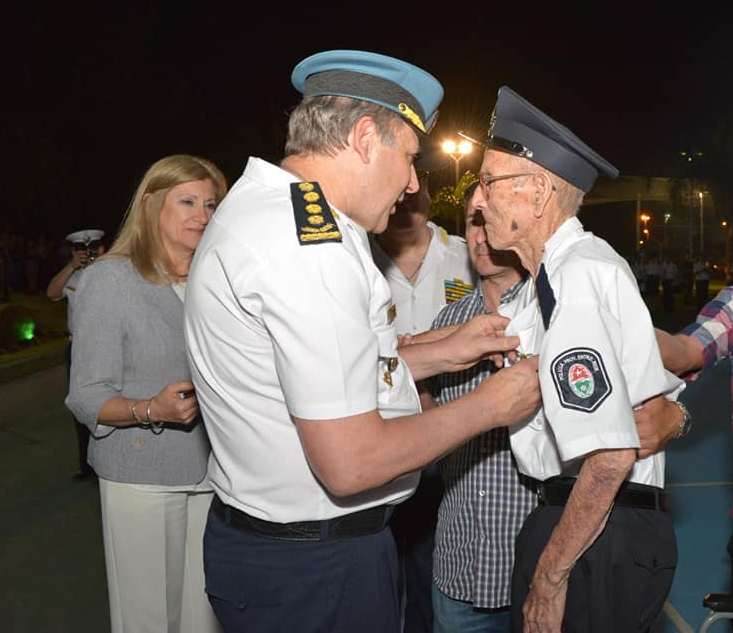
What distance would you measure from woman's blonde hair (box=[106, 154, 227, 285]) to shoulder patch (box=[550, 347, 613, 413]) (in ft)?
5.73

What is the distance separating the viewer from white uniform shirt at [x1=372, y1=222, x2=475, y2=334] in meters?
4.13

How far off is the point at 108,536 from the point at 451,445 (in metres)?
1.68

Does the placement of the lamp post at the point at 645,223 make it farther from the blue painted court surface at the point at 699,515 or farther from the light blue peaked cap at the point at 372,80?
the light blue peaked cap at the point at 372,80

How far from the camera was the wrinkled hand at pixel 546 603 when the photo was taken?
205cm

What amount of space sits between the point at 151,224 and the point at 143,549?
3.81 ft

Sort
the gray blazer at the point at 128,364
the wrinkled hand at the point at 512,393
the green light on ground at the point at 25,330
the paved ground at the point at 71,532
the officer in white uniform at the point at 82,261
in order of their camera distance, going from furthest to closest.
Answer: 1. the green light on ground at the point at 25,330
2. the officer in white uniform at the point at 82,261
3. the paved ground at the point at 71,532
4. the gray blazer at the point at 128,364
5. the wrinkled hand at the point at 512,393

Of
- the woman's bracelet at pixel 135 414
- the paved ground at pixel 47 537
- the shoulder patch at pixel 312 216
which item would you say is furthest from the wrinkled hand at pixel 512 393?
the paved ground at pixel 47 537

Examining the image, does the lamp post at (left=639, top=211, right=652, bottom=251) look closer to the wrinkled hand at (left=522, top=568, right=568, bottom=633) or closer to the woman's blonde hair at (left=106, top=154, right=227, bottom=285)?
the woman's blonde hair at (left=106, top=154, right=227, bottom=285)

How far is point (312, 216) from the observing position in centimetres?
180

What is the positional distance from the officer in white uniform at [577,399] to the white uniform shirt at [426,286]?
5.67ft

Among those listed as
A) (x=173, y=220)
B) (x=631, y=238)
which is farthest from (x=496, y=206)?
(x=631, y=238)

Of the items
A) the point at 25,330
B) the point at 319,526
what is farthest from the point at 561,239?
the point at 25,330

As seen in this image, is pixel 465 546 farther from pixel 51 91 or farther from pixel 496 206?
pixel 51 91

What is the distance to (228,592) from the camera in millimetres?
2092
